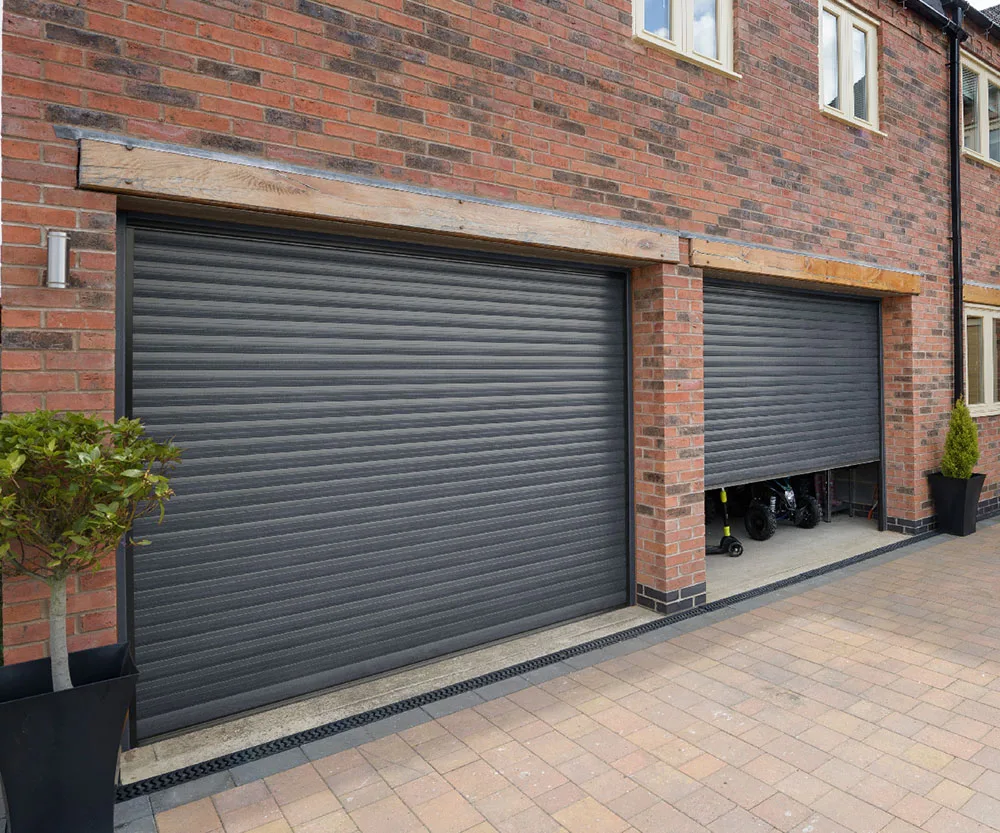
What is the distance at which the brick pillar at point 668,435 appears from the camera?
15.6 ft

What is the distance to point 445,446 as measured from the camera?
410cm

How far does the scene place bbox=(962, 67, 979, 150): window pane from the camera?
26.8ft

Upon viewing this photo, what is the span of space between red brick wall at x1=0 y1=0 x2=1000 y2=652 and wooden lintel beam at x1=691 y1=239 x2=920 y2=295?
156 millimetres

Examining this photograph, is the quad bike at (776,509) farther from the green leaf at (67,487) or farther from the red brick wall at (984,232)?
the green leaf at (67,487)

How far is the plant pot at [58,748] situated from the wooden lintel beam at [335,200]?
6.52 ft

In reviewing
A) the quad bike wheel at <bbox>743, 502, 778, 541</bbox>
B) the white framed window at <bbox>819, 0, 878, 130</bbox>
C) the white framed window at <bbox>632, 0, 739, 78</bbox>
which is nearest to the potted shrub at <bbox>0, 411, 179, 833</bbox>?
the white framed window at <bbox>632, 0, 739, 78</bbox>

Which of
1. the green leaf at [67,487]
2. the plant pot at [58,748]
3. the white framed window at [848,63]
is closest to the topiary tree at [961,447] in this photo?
the white framed window at [848,63]

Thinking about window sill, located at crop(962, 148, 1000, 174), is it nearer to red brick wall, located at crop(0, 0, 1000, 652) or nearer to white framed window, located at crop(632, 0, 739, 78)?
red brick wall, located at crop(0, 0, 1000, 652)

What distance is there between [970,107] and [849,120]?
331 cm

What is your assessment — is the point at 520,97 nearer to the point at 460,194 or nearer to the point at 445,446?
the point at 460,194

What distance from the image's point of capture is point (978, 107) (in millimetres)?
8195

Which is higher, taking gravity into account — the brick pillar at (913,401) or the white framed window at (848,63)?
the white framed window at (848,63)

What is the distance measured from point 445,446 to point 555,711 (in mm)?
1641

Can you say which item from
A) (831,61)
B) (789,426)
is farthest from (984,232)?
(789,426)
